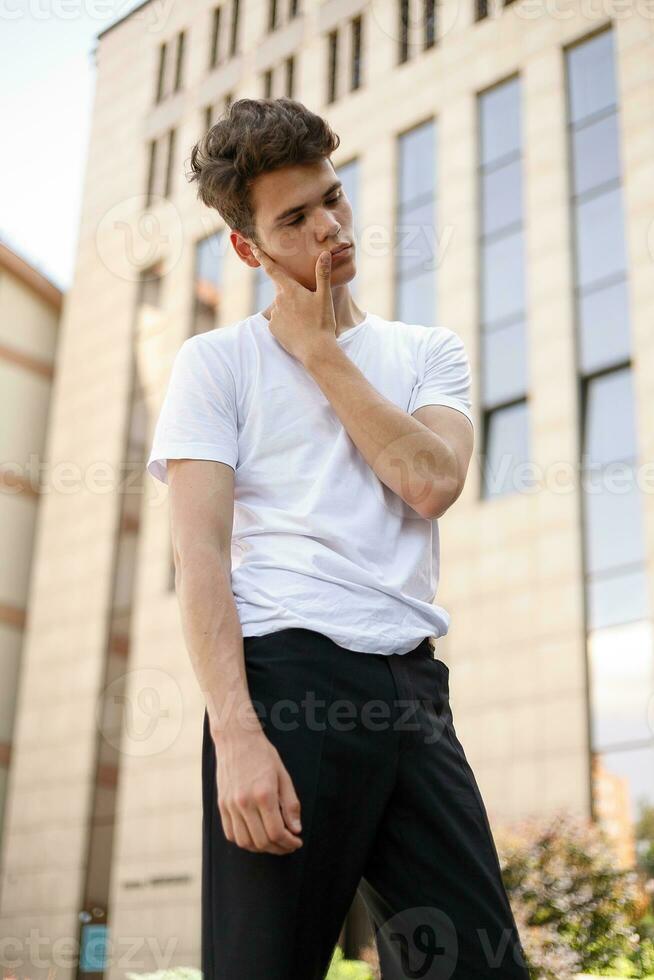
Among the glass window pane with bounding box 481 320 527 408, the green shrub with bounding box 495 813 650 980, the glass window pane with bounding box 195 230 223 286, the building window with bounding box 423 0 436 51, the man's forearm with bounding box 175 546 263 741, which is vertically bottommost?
the green shrub with bounding box 495 813 650 980

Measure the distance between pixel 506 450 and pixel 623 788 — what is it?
5.33 meters

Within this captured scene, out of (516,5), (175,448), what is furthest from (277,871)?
(516,5)

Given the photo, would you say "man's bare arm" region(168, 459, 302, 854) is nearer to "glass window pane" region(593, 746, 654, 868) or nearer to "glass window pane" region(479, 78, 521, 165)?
"glass window pane" region(593, 746, 654, 868)

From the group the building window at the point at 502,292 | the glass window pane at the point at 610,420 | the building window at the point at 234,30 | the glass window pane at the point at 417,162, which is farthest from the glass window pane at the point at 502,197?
the building window at the point at 234,30

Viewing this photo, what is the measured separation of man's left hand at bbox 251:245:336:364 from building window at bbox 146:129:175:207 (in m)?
23.6

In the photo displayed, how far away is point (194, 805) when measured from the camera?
758 inches

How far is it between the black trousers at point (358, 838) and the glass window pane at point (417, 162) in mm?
19371

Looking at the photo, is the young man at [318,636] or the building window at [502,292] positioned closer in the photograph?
the young man at [318,636]

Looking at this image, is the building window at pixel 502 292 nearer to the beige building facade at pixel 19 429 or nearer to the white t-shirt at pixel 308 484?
the beige building facade at pixel 19 429

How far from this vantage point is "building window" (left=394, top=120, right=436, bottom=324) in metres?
19.5

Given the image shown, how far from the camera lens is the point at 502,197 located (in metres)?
19.1

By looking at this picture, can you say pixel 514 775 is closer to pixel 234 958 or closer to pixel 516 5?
pixel 516 5

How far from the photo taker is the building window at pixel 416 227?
1953 centimetres

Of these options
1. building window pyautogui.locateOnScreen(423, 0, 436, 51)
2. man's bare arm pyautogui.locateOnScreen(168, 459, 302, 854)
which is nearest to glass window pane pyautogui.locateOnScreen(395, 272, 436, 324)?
building window pyautogui.locateOnScreen(423, 0, 436, 51)
